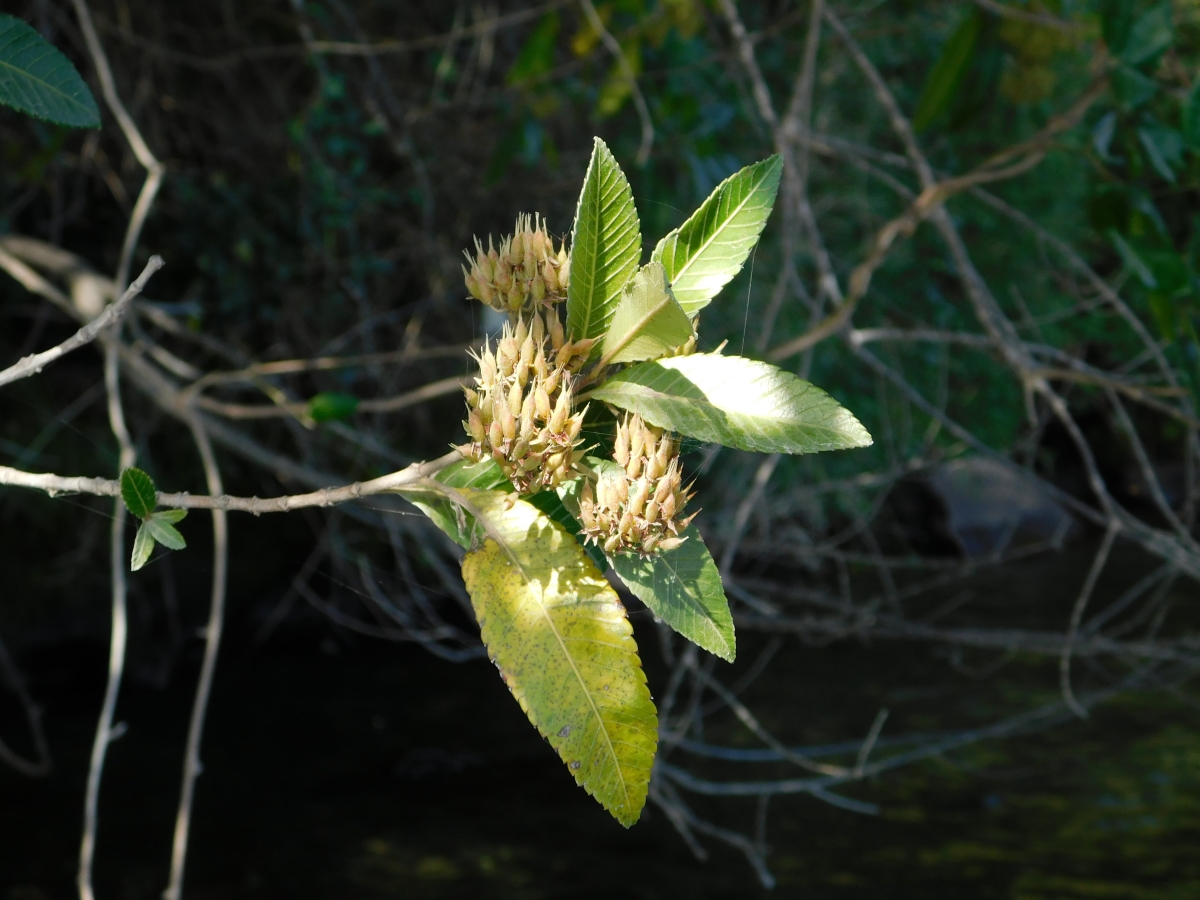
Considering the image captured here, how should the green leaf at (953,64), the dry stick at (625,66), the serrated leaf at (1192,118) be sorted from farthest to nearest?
the green leaf at (953,64)
the dry stick at (625,66)
the serrated leaf at (1192,118)

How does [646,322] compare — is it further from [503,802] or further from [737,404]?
[503,802]

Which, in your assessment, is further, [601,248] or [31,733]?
[31,733]

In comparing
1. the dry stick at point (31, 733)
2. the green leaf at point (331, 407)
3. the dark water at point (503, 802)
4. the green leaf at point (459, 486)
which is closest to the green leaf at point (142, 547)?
the green leaf at point (459, 486)

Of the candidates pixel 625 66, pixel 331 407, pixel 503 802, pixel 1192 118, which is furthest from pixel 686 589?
pixel 503 802

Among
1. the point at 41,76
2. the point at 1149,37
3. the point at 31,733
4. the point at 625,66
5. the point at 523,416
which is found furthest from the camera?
the point at 31,733

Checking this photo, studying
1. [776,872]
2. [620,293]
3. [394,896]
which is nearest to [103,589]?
[394,896]

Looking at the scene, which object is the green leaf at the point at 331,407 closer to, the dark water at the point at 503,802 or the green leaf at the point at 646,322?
the green leaf at the point at 646,322
